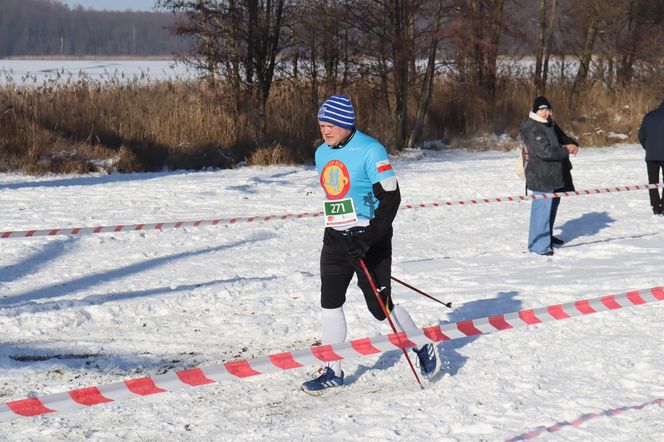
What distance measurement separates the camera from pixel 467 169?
637 inches

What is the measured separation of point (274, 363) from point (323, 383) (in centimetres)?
122

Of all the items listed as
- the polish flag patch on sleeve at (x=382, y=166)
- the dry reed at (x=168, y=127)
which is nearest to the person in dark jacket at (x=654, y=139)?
the polish flag patch on sleeve at (x=382, y=166)

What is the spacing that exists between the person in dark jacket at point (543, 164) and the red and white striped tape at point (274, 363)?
383cm

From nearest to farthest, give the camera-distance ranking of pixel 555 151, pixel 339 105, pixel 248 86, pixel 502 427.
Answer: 1. pixel 502 427
2. pixel 339 105
3. pixel 555 151
4. pixel 248 86

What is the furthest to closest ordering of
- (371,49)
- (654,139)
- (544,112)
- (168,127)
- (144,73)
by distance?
1. (144,73)
2. (371,49)
3. (168,127)
4. (654,139)
5. (544,112)

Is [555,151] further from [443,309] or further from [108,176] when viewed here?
[108,176]

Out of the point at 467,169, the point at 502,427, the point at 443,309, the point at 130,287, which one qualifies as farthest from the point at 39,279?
the point at 467,169

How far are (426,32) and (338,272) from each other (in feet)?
49.7

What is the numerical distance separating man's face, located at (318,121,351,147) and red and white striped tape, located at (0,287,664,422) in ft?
3.68

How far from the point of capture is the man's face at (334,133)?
16.2 ft

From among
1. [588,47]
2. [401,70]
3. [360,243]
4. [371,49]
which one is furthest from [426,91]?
[360,243]

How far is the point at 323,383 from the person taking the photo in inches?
205

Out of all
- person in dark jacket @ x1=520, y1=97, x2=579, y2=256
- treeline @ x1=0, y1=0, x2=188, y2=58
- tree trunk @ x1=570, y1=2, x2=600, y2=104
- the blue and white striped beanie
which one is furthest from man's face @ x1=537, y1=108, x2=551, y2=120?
treeline @ x1=0, y1=0, x2=188, y2=58

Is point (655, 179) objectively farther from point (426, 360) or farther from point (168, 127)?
point (168, 127)
